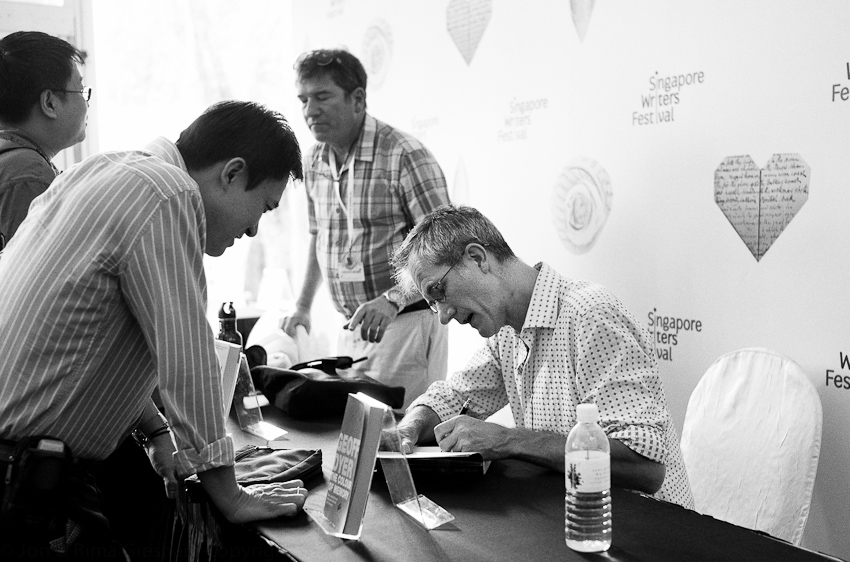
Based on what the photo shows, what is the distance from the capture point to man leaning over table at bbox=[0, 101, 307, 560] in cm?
125

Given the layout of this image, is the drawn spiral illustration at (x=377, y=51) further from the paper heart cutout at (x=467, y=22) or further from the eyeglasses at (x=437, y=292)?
the eyeglasses at (x=437, y=292)

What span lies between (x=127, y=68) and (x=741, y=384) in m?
4.30

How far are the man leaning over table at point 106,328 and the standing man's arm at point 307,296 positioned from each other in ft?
5.22

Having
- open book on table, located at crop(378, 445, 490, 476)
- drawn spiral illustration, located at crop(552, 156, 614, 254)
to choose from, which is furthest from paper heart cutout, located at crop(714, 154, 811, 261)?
open book on table, located at crop(378, 445, 490, 476)

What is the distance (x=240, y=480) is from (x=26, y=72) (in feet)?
4.13

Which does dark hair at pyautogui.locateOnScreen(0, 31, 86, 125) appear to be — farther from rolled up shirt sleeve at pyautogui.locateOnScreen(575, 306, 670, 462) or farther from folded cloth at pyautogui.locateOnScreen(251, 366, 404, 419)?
rolled up shirt sleeve at pyautogui.locateOnScreen(575, 306, 670, 462)

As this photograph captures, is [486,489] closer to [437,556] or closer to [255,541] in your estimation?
[437,556]

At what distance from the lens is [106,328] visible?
131 cm

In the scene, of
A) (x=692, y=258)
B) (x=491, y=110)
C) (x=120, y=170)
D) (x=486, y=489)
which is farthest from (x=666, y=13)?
(x=120, y=170)

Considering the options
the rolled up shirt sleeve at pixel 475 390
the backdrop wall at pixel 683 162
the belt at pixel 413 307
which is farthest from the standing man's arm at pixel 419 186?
the rolled up shirt sleeve at pixel 475 390

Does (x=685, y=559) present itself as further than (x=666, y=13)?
No

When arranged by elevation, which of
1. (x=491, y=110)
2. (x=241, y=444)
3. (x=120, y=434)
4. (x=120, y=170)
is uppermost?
(x=491, y=110)

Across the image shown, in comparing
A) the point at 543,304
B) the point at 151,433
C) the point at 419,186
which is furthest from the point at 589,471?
the point at 419,186

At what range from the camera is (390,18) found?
3969 mm
